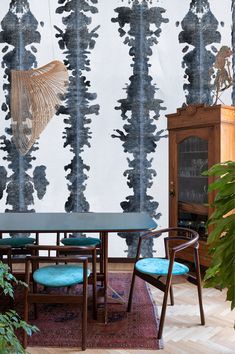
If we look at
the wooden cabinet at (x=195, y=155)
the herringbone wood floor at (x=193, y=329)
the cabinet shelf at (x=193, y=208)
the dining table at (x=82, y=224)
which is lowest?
the herringbone wood floor at (x=193, y=329)

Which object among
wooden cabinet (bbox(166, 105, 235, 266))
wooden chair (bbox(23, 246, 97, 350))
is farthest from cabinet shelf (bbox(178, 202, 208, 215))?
wooden chair (bbox(23, 246, 97, 350))

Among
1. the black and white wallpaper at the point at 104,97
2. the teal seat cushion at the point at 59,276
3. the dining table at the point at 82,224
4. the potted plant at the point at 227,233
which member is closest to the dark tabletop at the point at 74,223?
the dining table at the point at 82,224

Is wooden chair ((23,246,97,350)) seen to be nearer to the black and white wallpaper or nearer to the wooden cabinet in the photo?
the wooden cabinet

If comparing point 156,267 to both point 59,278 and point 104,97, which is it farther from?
point 104,97

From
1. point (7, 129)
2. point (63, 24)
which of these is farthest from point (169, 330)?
point (63, 24)

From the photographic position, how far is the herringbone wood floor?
220cm

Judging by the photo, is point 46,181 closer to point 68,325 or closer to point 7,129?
point 7,129

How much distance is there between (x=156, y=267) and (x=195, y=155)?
1.49 meters

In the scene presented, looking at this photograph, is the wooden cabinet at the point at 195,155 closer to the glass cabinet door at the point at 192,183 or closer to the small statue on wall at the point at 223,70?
the glass cabinet door at the point at 192,183

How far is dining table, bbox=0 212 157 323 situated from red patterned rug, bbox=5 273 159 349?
0.50 feet

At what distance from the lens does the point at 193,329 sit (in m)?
2.48

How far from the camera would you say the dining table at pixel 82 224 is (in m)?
2.55

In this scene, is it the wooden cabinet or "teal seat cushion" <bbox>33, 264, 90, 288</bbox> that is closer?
"teal seat cushion" <bbox>33, 264, 90, 288</bbox>

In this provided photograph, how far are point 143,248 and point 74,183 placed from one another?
3.73 ft
